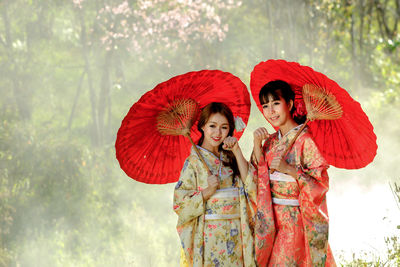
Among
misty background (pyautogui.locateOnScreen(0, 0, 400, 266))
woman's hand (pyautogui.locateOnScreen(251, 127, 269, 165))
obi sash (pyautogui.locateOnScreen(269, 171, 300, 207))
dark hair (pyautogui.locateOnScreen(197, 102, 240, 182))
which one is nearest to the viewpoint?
obi sash (pyautogui.locateOnScreen(269, 171, 300, 207))

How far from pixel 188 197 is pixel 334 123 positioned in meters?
1.14

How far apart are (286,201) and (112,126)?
11837 mm

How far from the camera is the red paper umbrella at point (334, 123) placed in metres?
3.23

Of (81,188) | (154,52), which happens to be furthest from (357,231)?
(154,52)

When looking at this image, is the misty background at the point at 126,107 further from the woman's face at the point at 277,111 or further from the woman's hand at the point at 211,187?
the woman's hand at the point at 211,187

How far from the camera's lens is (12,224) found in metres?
7.48

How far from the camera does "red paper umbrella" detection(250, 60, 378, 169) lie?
3227 mm

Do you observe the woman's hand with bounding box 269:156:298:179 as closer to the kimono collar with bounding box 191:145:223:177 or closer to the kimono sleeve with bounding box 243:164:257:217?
the kimono sleeve with bounding box 243:164:257:217

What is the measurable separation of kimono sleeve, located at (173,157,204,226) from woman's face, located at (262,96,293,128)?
2.10ft

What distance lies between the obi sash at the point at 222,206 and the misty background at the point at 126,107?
176 cm

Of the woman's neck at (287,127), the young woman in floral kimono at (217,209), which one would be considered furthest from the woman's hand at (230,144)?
the woman's neck at (287,127)

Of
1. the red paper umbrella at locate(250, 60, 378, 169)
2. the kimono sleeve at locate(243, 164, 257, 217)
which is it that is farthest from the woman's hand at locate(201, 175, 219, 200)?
the red paper umbrella at locate(250, 60, 378, 169)

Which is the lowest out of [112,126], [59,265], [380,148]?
[59,265]

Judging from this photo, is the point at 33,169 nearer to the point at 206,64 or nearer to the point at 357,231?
the point at 357,231
